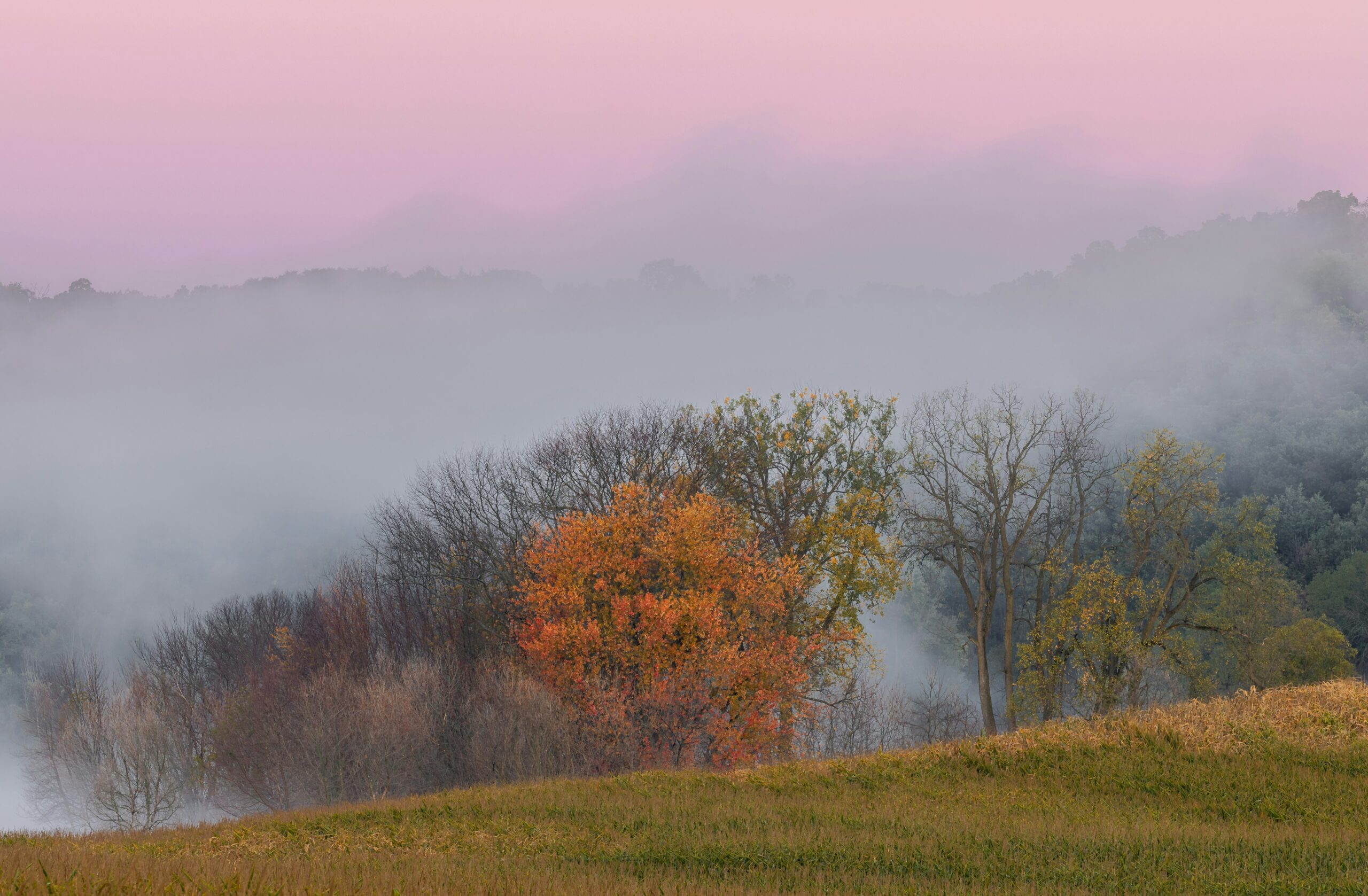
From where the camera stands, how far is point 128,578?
5138 inches

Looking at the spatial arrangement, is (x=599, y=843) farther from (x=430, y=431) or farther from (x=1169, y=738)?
(x=430, y=431)

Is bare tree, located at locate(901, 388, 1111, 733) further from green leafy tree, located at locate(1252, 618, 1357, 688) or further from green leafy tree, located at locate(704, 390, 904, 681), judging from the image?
green leafy tree, located at locate(1252, 618, 1357, 688)

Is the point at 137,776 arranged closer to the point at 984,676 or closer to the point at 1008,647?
the point at 984,676

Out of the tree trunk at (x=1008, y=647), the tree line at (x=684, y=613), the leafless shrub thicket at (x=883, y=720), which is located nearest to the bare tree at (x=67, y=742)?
the tree line at (x=684, y=613)

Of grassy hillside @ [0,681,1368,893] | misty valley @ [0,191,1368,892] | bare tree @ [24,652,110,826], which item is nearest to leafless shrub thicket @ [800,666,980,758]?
misty valley @ [0,191,1368,892]

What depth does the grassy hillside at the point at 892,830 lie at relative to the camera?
12375 millimetres

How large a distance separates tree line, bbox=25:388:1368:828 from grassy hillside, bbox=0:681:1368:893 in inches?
423

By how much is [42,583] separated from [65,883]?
448ft

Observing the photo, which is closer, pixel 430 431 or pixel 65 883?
pixel 65 883

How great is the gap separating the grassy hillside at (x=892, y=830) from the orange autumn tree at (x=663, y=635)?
9.48 meters

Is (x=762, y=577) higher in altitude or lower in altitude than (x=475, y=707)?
higher

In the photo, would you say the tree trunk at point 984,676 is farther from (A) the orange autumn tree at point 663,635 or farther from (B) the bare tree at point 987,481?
(A) the orange autumn tree at point 663,635

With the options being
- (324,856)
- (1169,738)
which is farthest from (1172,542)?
(324,856)

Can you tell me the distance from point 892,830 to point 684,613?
693 inches
